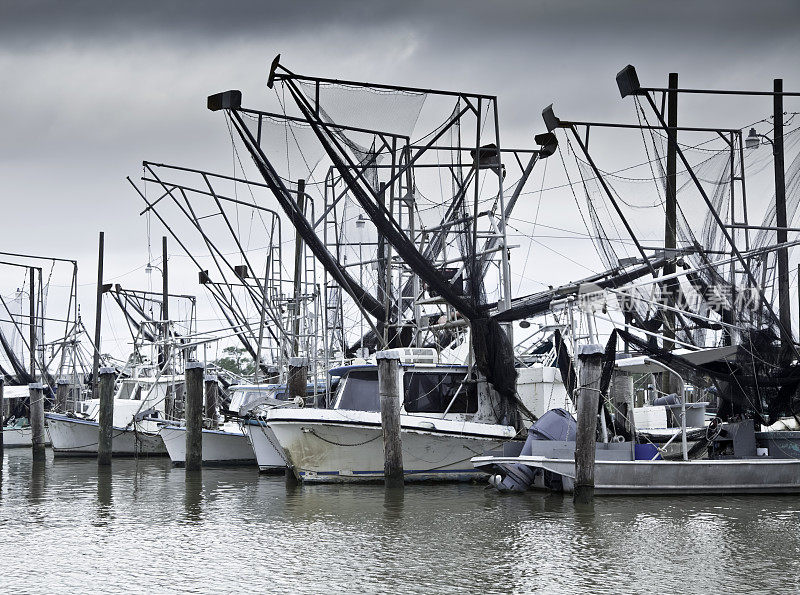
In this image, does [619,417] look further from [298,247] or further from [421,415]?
[298,247]

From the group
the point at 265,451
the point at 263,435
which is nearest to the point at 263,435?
the point at 263,435


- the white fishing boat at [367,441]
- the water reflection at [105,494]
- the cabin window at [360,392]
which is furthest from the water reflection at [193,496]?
the cabin window at [360,392]

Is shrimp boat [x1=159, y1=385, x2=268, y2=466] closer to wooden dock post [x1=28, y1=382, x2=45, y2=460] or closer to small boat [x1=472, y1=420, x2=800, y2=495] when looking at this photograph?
wooden dock post [x1=28, y1=382, x2=45, y2=460]

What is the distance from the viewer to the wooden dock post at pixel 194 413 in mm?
25109

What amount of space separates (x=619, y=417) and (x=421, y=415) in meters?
4.07

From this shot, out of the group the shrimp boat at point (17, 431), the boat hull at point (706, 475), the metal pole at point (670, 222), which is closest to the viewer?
the boat hull at point (706, 475)

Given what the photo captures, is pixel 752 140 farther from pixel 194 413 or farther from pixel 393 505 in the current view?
pixel 194 413

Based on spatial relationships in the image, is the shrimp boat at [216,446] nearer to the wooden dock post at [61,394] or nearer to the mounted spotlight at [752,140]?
the wooden dock post at [61,394]

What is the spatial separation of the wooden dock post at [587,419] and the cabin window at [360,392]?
5.91m

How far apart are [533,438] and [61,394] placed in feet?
79.5

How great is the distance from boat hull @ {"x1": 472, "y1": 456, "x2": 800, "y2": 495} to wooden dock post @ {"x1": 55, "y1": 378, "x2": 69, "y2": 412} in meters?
24.3

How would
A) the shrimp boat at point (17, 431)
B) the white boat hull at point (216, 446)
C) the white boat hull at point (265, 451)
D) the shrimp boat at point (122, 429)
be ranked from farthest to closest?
the shrimp boat at point (17, 431)
the shrimp boat at point (122, 429)
the white boat hull at point (216, 446)
the white boat hull at point (265, 451)

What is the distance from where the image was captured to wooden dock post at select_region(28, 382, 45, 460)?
3070cm

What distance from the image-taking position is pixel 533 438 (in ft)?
61.9
